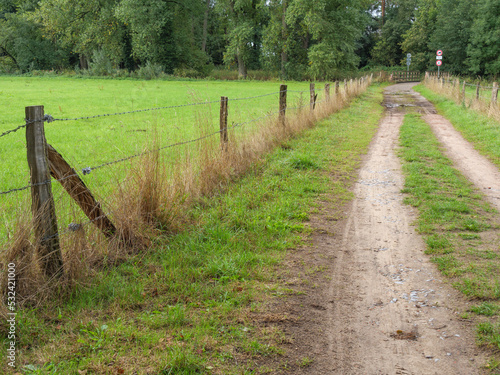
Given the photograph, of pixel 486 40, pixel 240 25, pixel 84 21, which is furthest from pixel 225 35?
pixel 486 40

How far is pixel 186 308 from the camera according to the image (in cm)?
411

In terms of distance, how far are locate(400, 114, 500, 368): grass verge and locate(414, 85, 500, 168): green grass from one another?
197cm

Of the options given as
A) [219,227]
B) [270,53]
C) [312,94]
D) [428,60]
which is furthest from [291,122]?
[428,60]

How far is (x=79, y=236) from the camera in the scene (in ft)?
14.0

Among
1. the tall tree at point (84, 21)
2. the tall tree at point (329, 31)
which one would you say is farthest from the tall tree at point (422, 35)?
the tall tree at point (84, 21)

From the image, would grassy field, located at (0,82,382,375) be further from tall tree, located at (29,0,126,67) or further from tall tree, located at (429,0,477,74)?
tall tree, located at (429,0,477,74)

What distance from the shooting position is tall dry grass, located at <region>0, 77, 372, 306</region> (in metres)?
3.86

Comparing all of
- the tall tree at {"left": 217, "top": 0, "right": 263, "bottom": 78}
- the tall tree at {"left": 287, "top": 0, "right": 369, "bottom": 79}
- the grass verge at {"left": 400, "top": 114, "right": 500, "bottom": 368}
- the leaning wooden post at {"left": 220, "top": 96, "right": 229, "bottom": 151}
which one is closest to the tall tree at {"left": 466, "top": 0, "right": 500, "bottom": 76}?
Answer: the tall tree at {"left": 287, "top": 0, "right": 369, "bottom": 79}

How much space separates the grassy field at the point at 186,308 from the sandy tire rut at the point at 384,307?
43cm

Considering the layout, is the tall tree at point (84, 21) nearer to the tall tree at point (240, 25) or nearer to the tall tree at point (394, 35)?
the tall tree at point (240, 25)

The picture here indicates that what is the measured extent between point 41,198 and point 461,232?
17.1ft

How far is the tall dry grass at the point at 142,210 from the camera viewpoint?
386 cm

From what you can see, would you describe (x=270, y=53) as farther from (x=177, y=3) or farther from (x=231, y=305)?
(x=231, y=305)

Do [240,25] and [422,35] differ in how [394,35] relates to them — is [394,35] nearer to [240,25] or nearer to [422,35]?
[422,35]
